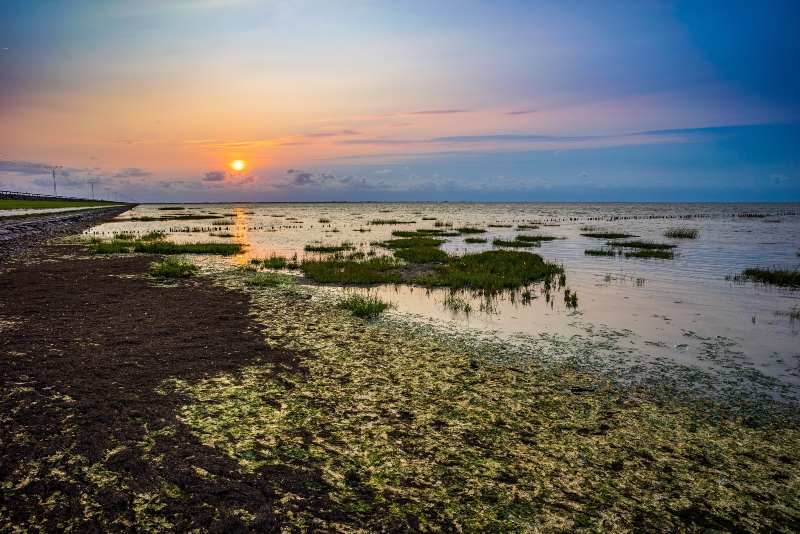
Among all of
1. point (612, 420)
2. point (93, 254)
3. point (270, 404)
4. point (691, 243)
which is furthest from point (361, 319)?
point (691, 243)

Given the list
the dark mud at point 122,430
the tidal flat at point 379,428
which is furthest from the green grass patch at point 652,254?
the dark mud at point 122,430

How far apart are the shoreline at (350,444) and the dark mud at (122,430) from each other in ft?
0.12

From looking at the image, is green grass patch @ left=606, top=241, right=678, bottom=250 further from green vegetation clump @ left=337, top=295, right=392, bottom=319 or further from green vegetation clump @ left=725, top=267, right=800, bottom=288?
green vegetation clump @ left=337, top=295, right=392, bottom=319

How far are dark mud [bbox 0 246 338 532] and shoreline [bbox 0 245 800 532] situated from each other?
4 centimetres

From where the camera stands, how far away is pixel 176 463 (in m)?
6.65

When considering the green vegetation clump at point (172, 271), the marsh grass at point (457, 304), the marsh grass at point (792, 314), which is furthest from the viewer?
the green vegetation clump at point (172, 271)

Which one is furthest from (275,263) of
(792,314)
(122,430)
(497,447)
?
(792,314)

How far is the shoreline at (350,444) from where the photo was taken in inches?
229

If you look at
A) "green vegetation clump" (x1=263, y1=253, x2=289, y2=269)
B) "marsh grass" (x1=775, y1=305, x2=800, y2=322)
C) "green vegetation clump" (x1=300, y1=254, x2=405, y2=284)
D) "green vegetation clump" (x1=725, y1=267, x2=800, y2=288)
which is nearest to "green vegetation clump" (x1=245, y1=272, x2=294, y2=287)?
"green vegetation clump" (x1=300, y1=254, x2=405, y2=284)

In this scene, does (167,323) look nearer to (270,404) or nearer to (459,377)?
(270,404)

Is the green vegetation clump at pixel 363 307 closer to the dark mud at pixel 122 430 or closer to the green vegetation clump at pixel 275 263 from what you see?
the dark mud at pixel 122 430

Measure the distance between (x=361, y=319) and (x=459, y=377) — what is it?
6.05 m

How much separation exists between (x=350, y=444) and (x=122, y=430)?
379 centimetres

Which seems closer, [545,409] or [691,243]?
[545,409]
